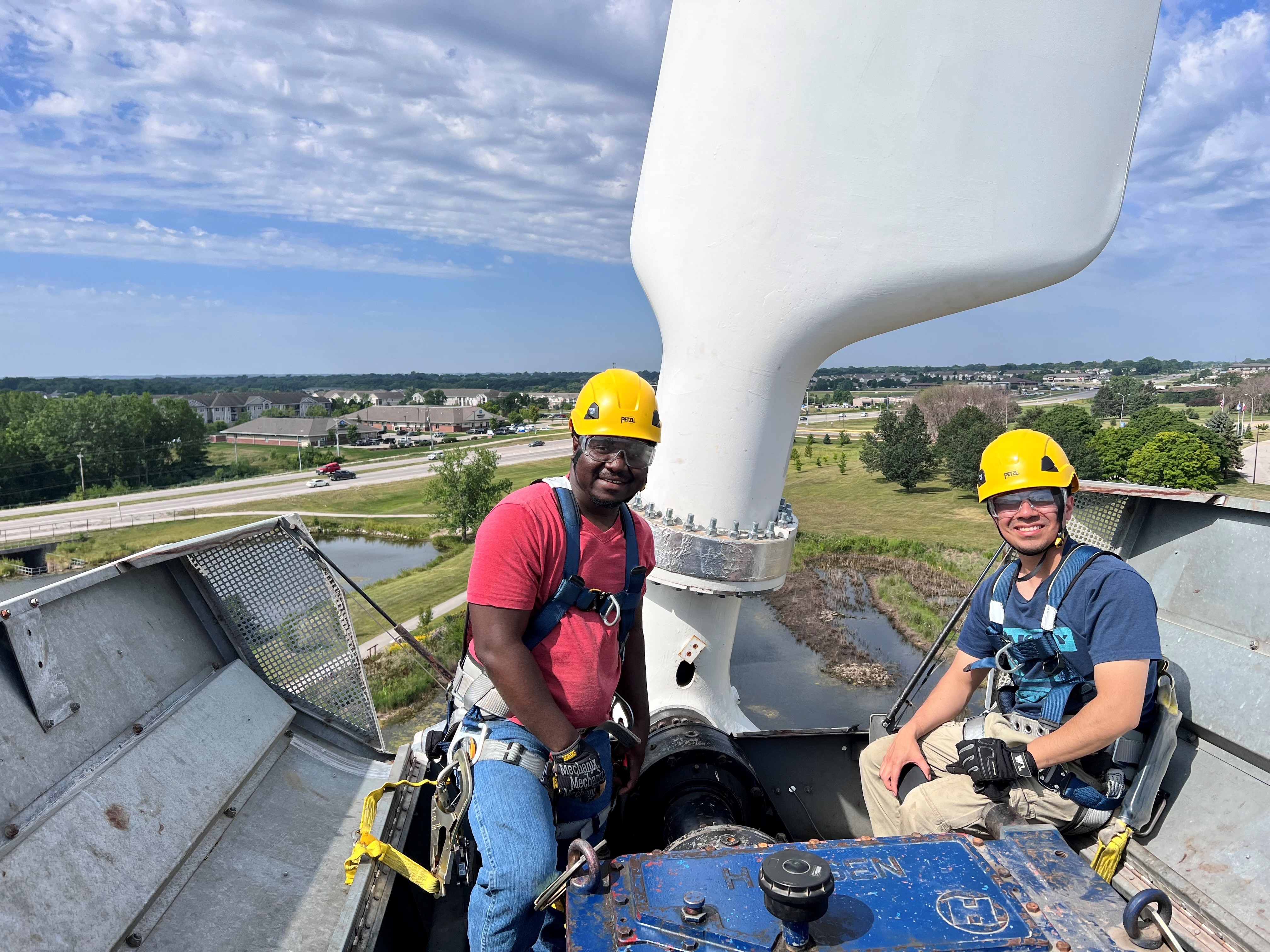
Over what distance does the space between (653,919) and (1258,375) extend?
141586 millimetres

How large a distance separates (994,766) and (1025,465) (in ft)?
4.35

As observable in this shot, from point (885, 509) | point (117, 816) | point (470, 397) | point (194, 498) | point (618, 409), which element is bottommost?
point (194, 498)

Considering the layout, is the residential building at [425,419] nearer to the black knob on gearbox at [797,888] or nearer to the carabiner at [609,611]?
the carabiner at [609,611]

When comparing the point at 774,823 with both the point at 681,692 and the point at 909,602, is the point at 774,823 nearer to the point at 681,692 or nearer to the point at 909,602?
the point at 681,692

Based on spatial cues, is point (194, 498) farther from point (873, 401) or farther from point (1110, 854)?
point (873, 401)

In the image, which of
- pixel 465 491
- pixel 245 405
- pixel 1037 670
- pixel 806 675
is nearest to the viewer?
pixel 1037 670

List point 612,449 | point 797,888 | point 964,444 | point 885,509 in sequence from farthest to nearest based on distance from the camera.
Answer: point 964,444 < point 885,509 < point 612,449 < point 797,888

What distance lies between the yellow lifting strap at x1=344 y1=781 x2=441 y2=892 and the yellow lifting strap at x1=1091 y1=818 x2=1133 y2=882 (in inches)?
116

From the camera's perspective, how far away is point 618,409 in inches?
131

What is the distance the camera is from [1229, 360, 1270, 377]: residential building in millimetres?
125706

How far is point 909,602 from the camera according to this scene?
28500 mm

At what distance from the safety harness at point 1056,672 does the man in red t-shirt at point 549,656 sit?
1.82m

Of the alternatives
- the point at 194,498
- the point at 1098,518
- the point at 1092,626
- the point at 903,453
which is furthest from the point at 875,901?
the point at 194,498

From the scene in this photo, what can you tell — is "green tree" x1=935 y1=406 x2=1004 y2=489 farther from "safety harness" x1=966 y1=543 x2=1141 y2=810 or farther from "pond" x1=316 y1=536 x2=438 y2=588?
"safety harness" x1=966 y1=543 x2=1141 y2=810
